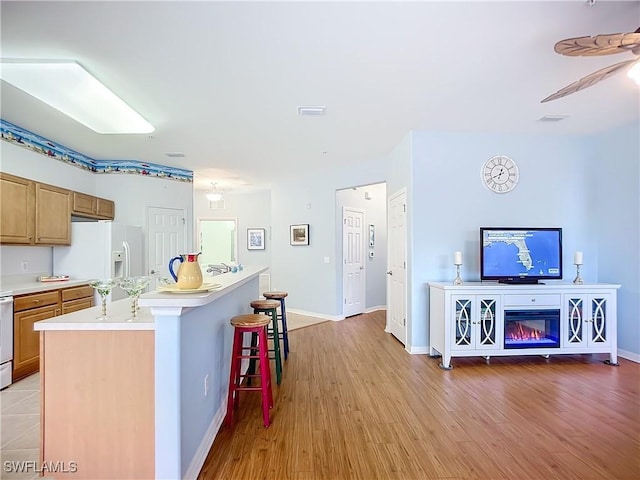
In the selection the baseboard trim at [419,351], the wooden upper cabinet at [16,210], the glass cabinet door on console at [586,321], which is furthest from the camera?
the baseboard trim at [419,351]

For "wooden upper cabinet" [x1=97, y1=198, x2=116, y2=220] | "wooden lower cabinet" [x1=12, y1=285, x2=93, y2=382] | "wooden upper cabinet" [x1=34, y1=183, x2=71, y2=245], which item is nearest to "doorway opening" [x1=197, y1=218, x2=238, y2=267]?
"wooden upper cabinet" [x1=97, y1=198, x2=116, y2=220]

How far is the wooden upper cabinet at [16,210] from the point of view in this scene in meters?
3.19

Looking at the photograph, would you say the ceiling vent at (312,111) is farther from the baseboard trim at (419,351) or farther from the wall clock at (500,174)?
the baseboard trim at (419,351)

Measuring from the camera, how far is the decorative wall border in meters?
3.61

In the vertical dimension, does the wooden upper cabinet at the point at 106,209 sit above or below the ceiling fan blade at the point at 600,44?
below

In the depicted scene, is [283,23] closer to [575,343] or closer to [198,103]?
[198,103]

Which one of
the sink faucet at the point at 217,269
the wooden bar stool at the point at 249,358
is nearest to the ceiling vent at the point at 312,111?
the sink faucet at the point at 217,269

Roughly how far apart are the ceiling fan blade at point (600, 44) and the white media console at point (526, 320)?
2.22m

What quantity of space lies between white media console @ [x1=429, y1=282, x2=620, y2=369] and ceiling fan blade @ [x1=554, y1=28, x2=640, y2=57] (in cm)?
222

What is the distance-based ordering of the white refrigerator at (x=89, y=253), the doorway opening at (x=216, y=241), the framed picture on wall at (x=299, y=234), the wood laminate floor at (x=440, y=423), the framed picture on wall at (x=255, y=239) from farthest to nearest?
the doorway opening at (x=216, y=241) < the framed picture on wall at (x=255, y=239) < the framed picture on wall at (x=299, y=234) < the white refrigerator at (x=89, y=253) < the wood laminate floor at (x=440, y=423)

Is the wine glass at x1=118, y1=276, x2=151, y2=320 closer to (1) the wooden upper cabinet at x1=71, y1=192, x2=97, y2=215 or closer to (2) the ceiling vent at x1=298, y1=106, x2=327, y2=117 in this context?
(2) the ceiling vent at x1=298, y1=106, x2=327, y2=117

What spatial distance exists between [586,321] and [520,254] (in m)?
0.97

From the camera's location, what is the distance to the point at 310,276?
616cm

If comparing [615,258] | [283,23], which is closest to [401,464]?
[283,23]
